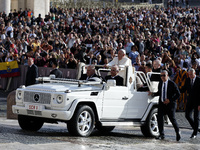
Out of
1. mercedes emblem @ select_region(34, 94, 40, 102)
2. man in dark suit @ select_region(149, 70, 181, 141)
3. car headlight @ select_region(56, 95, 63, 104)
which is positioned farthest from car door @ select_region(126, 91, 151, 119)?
mercedes emblem @ select_region(34, 94, 40, 102)

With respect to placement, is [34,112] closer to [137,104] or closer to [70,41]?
[137,104]

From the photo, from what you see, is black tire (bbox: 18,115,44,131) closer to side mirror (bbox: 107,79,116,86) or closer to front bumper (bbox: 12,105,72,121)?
front bumper (bbox: 12,105,72,121)

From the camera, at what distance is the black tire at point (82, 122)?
12.7m

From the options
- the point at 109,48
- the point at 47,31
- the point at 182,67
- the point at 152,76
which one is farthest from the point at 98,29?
the point at 152,76

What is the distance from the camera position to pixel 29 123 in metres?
13.7

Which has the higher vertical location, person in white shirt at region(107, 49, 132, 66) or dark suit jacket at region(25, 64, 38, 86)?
person in white shirt at region(107, 49, 132, 66)

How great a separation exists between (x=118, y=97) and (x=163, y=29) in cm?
1942

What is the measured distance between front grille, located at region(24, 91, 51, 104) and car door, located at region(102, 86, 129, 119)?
54.4 inches

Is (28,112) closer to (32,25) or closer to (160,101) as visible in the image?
(160,101)

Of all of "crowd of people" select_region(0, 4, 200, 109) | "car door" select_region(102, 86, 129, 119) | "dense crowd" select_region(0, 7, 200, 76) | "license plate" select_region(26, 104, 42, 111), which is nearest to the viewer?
"license plate" select_region(26, 104, 42, 111)

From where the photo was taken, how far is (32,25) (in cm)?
3519

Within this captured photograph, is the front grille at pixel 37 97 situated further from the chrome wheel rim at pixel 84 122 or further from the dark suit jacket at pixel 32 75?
the dark suit jacket at pixel 32 75

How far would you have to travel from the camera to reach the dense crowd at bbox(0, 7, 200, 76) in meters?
24.5

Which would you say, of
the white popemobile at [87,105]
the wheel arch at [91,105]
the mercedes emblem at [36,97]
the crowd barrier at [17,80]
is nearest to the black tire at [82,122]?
the white popemobile at [87,105]
